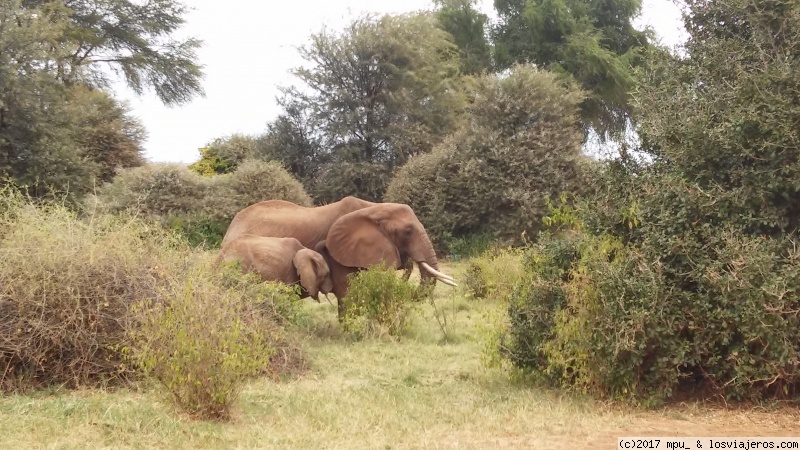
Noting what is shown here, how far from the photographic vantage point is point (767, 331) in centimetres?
604

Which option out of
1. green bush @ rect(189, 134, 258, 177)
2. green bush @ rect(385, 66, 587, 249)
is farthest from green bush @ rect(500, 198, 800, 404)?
green bush @ rect(189, 134, 258, 177)

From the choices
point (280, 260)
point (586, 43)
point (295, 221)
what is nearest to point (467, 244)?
point (295, 221)

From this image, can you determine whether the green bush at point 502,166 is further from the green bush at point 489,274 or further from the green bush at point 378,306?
the green bush at point 378,306

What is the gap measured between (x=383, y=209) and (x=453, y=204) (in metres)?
10.9

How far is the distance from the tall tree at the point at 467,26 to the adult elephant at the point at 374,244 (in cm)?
2610

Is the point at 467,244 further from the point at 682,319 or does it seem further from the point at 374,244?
the point at 682,319

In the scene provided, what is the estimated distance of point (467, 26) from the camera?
37344 millimetres

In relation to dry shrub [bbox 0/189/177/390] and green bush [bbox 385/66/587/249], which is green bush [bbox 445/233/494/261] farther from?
dry shrub [bbox 0/189/177/390]

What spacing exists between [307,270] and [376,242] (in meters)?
1.64

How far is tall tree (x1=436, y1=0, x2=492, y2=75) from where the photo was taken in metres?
37.0

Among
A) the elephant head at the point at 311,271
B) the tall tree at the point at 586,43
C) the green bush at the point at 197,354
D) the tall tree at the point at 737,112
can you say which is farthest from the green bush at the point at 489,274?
the tall tree at the point at 586,43

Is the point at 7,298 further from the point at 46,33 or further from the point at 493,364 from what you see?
the point at 46,33

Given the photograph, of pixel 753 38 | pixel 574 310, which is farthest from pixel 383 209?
pixel 753 38

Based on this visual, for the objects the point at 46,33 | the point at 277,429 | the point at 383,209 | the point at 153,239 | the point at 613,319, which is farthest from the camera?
the point at 46,33
